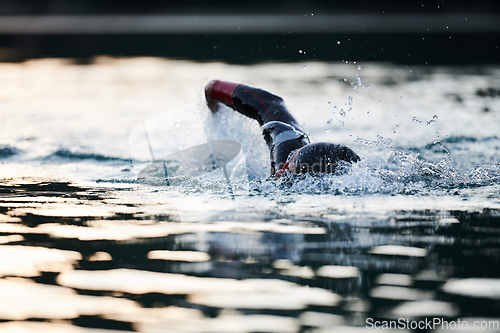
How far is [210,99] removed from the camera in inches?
303

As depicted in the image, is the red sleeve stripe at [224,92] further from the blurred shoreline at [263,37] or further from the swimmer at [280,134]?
the blurred shoreline at [263,37]

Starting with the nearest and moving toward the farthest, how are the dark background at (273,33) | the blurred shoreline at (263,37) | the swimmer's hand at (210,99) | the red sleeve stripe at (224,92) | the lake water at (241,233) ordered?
the lake water at (241,233), the red sleeve stripe at (224,92), the swimmer's hand at (210,99), the blurred shoreline at (263,37), the dark background at (273,33)

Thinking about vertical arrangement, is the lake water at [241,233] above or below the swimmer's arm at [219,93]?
below

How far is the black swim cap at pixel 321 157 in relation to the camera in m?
5.54

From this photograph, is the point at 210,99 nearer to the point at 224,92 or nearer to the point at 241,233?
the point at 224,92

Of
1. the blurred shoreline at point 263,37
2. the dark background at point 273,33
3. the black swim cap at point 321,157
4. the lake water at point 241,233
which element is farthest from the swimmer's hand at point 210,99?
the dark background at point 273,33

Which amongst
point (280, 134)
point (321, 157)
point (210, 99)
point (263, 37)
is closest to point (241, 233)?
point (321, 157)

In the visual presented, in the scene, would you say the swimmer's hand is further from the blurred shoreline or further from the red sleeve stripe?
the blurred shoreline

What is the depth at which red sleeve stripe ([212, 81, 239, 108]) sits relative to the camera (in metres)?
7.25

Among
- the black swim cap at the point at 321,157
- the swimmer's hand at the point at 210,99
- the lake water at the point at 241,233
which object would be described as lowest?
the lake water at the point at 241,233

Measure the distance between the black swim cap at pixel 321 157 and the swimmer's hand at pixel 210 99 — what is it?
7.34 feet

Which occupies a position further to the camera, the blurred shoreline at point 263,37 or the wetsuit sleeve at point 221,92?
the blurred shoreline at point 263,37

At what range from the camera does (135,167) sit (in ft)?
25.4

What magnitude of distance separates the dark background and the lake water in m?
13.8
